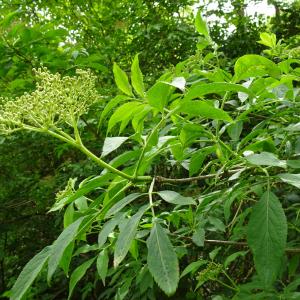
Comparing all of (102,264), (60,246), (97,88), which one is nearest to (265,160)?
(60,246)

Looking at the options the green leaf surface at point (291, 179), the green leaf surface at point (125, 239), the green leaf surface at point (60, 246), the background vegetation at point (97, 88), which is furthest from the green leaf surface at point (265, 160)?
the background vegetation at point (97, 88)

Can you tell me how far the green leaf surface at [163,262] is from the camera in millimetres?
678

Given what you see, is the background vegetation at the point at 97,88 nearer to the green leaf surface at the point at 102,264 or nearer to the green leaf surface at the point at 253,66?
the green leaf surface at the point at 102,264

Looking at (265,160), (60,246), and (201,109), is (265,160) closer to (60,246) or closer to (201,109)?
(201,109)

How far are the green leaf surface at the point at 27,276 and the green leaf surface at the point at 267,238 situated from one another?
1.50ft

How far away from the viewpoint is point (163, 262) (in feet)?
2.37

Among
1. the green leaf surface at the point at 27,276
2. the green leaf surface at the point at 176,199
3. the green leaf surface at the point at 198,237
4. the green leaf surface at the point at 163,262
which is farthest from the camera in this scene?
the green leaf surface at the point at 198,237

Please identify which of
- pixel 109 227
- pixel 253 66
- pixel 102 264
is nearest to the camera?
pixel 109 227

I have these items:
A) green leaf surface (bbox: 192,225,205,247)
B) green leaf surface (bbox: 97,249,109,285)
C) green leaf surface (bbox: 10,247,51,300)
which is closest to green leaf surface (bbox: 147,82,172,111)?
green leaf surface (bbox: 10,247,51,300)

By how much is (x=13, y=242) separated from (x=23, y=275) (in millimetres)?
3502

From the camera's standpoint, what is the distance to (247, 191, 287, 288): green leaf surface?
0.71 m

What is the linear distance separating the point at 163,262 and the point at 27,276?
1.04 ft

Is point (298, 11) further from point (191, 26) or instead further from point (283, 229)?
point (283, 229)

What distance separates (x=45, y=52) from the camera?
2463 millimetres
